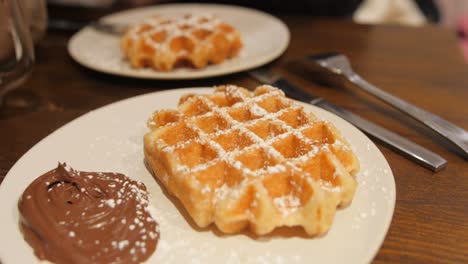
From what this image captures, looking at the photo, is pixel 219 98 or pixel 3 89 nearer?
pixel 219 98

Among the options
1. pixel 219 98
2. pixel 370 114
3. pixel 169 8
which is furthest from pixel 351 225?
pixel 169 8

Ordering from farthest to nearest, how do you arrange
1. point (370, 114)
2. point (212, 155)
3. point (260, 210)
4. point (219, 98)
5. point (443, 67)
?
point (443, 67) < point (370, 114) < point (219, 98) < point (212, 155) < point (260, 210)

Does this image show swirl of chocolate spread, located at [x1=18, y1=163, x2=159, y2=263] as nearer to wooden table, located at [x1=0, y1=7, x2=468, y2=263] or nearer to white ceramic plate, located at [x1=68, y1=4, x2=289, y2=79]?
wooden table, located at [x1=0, y1=7, x2=468, y2=263]

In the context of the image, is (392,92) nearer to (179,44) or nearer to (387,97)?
(387,97)

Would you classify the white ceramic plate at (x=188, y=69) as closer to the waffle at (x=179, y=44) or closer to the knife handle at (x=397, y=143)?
the waffle at (x=179, y=44)

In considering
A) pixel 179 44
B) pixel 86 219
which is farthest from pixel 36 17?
pixel 86 219

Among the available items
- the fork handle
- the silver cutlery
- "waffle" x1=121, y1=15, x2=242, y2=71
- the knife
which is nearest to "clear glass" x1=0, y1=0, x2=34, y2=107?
"waffle" x1=121, y1=15, x2=242, y2=71

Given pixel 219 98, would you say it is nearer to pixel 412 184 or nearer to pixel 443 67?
pixel 412 184
